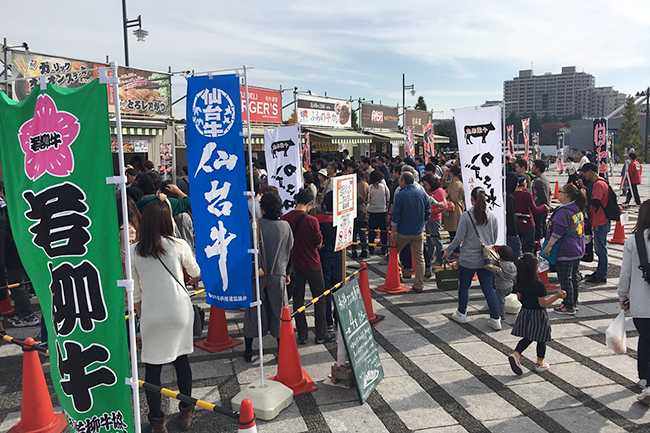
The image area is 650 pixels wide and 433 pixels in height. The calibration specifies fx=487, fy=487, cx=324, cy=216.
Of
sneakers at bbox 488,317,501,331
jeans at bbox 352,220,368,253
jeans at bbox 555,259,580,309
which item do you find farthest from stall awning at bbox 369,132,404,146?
sneakers at bbox 488,317,501,331

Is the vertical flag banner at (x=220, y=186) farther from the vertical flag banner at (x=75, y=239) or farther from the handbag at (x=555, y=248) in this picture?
the handbag at (x=555, y=248)

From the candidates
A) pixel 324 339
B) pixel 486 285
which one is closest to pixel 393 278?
pixel 486 285

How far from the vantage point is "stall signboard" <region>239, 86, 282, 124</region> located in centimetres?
2131

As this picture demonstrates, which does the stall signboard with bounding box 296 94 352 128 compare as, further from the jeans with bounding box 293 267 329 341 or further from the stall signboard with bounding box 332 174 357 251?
the jeans with bounding box 293 267 329 341

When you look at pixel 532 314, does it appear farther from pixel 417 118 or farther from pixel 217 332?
pixel 417 118

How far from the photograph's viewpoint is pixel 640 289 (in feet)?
13.7

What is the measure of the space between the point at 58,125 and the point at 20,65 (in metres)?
11.6

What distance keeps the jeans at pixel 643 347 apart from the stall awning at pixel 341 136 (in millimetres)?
22230

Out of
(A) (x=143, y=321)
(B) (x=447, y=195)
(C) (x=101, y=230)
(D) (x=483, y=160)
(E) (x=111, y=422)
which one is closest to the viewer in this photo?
(C) (x=101, y=230)

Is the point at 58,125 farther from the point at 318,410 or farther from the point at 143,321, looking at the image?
the point at 318,410

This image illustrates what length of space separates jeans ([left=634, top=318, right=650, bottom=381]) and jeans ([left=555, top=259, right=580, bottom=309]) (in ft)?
7.24

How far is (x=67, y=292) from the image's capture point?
2.73 meters

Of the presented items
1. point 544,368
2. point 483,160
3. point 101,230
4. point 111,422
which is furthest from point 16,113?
point 483,160

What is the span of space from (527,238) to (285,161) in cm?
425
